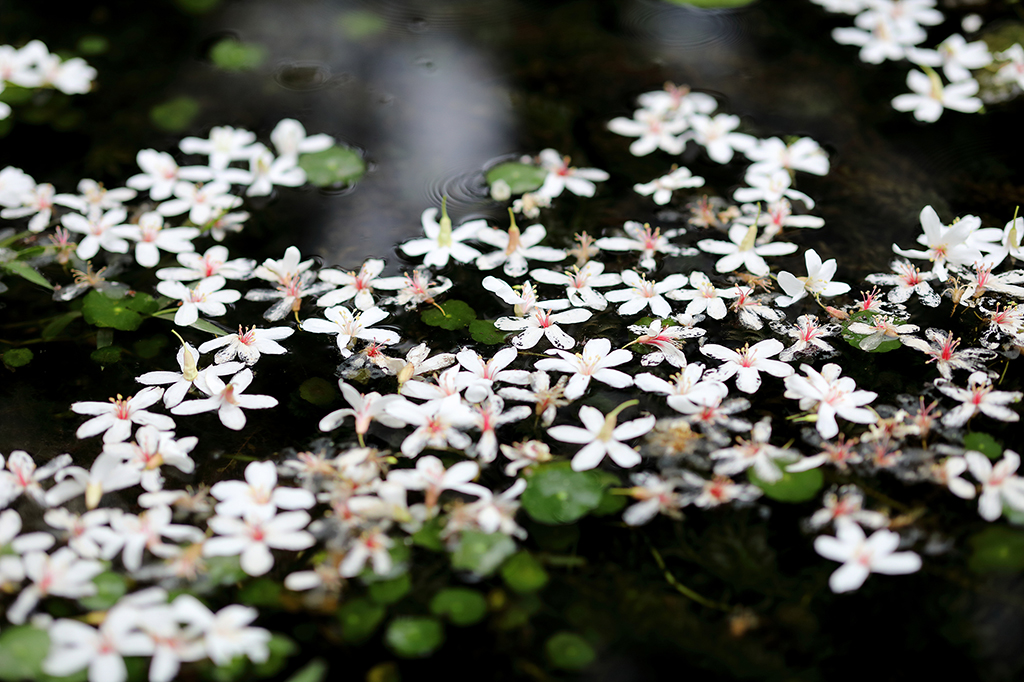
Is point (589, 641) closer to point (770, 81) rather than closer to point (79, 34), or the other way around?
point (770, 81)

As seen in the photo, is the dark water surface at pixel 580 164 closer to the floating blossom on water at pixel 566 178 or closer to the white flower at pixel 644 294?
the floating blossom on water at pixel 566 178

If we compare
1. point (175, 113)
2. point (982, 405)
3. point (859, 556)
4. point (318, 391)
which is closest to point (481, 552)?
point (318, 391)

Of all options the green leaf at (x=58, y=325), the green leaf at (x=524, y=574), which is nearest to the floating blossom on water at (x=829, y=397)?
the green leaf at (x=524, y=574)

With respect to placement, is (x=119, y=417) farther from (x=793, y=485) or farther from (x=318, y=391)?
(x=793, y=485)

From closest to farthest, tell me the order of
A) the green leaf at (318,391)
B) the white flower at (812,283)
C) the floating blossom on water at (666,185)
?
the green leaf at (318,391) < the white flower at (812,283) < the floating blossom on water at (666,185)

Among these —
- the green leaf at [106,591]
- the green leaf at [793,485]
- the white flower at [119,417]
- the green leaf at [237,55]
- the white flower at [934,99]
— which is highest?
the white flower at [934,99]

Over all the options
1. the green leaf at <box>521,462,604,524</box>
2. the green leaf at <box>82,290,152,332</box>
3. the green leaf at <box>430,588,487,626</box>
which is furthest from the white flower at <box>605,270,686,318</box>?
the green leaf at <box>82,290,152,332</box>
